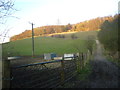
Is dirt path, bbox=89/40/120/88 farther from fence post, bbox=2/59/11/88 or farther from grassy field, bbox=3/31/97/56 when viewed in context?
grassy field, bbox=3/31/97/56

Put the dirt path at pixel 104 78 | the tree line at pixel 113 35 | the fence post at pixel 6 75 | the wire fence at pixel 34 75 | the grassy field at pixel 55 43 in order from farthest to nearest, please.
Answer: the grassy field at pixel 55 43, the tree line at pixel 113 35, the dirt path at pixel 104 78, the wire fence at pixel 34 75, the fence post at pixel 6 75

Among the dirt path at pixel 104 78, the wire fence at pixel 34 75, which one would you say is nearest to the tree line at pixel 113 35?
the dirt path at pixel 104 78

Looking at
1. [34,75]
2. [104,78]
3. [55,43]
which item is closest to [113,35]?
[104,78]

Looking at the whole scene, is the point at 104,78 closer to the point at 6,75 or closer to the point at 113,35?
the point at 6,75

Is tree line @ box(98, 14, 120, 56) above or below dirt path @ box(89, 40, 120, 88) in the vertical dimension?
above

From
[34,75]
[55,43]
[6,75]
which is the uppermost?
[55,43]

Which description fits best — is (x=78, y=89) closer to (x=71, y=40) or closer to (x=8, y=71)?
(x=8, y=71)

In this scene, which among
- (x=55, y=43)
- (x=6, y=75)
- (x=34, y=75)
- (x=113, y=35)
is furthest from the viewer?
(x=55, y=43)

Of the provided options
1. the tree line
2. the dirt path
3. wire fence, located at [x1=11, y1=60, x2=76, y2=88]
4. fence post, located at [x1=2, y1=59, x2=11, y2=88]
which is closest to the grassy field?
the tree line

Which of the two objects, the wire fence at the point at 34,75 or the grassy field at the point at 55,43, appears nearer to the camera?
the wire fence at the point at 34,75

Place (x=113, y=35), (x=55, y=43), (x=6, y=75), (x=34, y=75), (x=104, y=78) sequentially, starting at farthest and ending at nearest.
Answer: (x=55, y=43) → (x=113, y=35) → (x=104, y=78) → (x=34, y=75) → (x=6, y=75)

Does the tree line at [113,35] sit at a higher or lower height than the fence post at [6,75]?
higher

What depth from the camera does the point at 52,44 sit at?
80.4 meters

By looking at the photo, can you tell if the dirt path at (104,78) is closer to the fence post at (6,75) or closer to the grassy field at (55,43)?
the fence post at (6,75)
